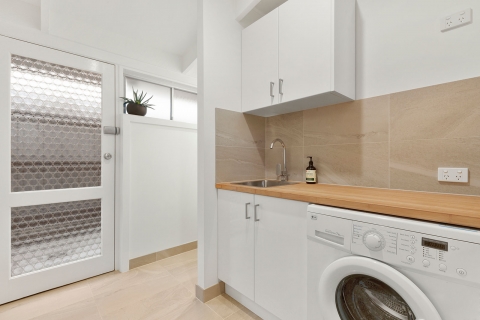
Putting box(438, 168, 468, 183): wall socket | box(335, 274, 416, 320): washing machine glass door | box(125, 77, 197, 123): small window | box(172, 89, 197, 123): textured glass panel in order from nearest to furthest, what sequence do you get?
1. box(335, 274, 416, 320): washing machine glass door
2. box(438, 168, 468, 183): wall socket
3. box(125, 77, 197, 123): small window
4. box(172, 89, 197, 123): textured glass panel

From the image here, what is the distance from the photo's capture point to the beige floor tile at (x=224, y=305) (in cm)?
150

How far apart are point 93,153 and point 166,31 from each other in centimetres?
145

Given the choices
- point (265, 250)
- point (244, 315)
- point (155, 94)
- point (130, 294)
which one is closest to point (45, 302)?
point (130, 294)

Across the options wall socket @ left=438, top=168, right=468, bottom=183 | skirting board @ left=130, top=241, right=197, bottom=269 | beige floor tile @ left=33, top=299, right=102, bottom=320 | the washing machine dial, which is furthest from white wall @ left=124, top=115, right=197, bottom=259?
wall socket @ left=438, top=168, right=468, bottom=183

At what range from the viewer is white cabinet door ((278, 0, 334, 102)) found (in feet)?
4.32

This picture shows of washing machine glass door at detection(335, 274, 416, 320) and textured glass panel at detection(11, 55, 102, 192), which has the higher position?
textured glass panel at detection(11, 55, 102, 192)

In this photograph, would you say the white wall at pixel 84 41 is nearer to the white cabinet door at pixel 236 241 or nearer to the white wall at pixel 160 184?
the white wall at pixel 160 184

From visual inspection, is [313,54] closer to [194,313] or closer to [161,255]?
Answer: [194,313]

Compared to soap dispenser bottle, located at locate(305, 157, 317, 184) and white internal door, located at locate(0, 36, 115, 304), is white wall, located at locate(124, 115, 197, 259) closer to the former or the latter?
white internal door, located at locate(0, 36, 115, 304)

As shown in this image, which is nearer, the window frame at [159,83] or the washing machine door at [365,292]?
the washing machine door at [365,292]

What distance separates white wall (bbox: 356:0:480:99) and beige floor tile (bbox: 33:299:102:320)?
2423 mm

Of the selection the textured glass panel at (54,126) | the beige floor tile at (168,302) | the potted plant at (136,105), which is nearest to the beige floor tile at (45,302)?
the beige floor tile at (168,302)

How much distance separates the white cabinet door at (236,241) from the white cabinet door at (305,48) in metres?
0.83

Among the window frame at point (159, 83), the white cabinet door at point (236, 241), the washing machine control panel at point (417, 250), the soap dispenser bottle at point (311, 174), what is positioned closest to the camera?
the washing machine control panel at point (417, 250)
